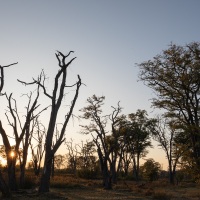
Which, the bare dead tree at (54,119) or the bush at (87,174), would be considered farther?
the bush at (87,174)

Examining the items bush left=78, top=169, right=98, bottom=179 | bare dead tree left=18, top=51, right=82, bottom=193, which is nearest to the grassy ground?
bare dead tree left=18, top=51, right=82, bottom=193

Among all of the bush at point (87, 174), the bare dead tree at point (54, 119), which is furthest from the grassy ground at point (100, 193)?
the bush at point (87, 174)

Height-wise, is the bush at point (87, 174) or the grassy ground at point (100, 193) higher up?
the bush at point (87, 174)

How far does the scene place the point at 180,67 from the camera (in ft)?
78.2

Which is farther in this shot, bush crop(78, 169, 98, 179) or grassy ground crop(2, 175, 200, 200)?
bush crop(78, 169, 98, 179)

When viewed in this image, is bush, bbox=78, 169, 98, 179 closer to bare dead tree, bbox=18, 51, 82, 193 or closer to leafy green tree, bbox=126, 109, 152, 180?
leafy green tree, bbox=126, 109, 152, 180

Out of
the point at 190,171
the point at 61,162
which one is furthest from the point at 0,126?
the point at 61,162

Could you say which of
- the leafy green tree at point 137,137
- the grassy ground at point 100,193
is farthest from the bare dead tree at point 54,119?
the leafy green tree at point 137,137

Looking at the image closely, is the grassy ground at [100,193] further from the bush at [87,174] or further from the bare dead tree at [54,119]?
the bush at [87,174]

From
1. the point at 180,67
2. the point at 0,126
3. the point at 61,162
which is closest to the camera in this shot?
the point at 0,126

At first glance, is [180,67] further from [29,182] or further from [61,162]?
[61,162]

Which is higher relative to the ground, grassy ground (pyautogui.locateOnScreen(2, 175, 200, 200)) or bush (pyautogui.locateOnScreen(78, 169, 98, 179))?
bush (pyautogui.locateOnScreen(78, 169, 98, 179))

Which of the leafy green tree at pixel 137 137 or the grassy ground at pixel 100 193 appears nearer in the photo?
the grassy ground at pixel 100 193

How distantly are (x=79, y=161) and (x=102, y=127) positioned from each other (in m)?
40.5
